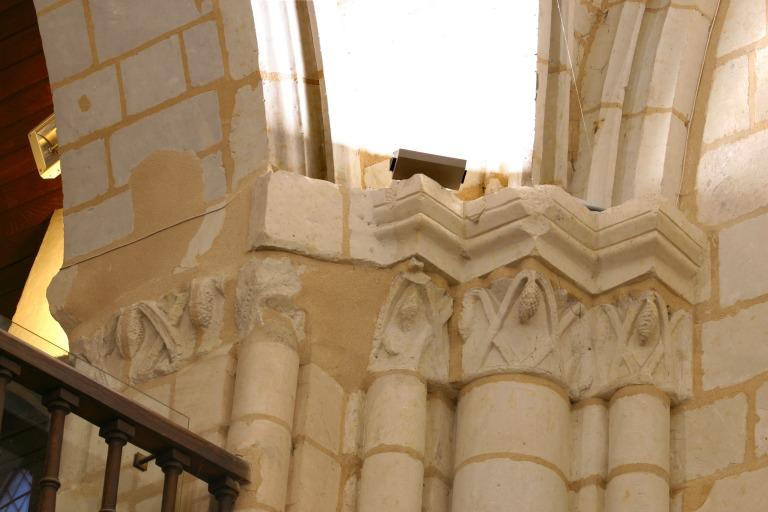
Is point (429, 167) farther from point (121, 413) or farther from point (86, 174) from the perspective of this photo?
point (121, 413)

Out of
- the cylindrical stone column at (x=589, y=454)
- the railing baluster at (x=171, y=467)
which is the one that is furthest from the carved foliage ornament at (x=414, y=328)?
the railing baluster at (x=171, y=467)

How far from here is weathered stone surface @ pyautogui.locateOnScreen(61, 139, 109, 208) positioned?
4.84m

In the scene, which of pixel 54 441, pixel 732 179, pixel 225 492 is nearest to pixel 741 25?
pixel 732 179

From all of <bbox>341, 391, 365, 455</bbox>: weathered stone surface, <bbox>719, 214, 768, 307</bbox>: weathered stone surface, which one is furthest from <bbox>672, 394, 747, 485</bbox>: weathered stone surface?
<bbox>341, 391, 365, 455</bbox>: weathered stone surface

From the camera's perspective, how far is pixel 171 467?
13.1ft

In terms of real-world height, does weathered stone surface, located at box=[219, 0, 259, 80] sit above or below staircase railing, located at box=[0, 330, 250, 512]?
above

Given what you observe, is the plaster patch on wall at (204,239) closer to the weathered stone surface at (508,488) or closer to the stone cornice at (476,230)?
the stone cornice at (476,230)

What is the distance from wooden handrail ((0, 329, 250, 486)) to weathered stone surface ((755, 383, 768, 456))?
1.21 metres

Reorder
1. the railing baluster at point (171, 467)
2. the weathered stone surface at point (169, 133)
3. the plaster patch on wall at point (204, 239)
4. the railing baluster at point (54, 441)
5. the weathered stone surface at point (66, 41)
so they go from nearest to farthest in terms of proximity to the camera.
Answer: the railing baluster at point (54, 441), the railing baluster at point (171, 467), the plaster patch on wall at point (204, 239), the weathered stone surface at point (169, 133), the weathered stone surface at point (66, 41)

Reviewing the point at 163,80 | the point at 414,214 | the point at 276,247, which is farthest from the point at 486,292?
the point at 163,80

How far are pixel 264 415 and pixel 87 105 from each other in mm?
1238

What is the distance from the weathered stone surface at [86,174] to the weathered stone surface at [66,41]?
0.24 meters

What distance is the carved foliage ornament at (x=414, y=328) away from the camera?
4.36 metres

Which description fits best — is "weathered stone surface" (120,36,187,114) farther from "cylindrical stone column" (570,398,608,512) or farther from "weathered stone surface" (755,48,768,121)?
"weathered stone surface" (755,48,768,121)
